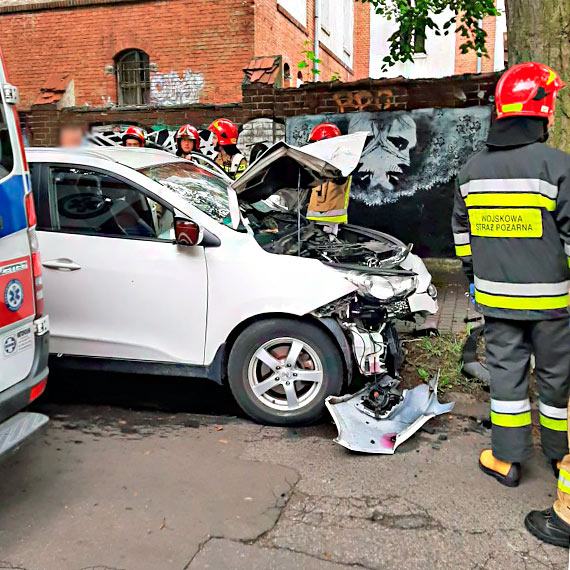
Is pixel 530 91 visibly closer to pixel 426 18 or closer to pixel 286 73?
pixel 426 18

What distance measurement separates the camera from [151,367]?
173 inches

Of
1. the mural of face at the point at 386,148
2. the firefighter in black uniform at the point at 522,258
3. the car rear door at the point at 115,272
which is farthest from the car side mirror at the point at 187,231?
the mural of face at the point at 386,148

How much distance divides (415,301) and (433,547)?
1.98 metres

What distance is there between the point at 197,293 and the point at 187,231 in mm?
437

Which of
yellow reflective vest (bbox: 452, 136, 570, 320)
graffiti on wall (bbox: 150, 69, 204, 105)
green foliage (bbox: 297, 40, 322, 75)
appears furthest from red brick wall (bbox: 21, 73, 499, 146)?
yellow reflective vest (bbox: 452, 136, 570, 320)

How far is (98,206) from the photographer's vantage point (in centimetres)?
449

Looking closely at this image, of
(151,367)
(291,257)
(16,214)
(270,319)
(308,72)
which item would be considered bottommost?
(151,367)

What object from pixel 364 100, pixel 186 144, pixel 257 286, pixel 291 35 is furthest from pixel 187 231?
pixel 291 35

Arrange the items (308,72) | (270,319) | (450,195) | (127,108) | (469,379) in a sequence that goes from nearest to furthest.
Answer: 1. (270,319)
2. (469,379)
3. (450,195)
4. (127,108)
5. (308,72)

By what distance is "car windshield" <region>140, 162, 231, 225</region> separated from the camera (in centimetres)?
455

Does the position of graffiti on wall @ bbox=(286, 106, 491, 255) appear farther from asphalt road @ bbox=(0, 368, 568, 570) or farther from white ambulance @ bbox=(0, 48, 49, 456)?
white ambulance @ bbox=(0, 48, 49, 456)

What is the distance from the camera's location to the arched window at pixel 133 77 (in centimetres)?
1412

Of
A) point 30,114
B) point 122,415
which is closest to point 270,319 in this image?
point 122,415

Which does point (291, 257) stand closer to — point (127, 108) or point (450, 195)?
point (450, 195)
